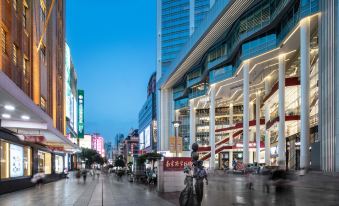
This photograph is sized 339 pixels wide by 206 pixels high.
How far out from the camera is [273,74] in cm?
6531

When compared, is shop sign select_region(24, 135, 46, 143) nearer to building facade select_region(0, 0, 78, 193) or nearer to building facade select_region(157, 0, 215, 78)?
building facade select_region(0, 0, 78, 193)

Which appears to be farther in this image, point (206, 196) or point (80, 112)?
point (80, 112)

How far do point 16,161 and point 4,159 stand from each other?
3.51m

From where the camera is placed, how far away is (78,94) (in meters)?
118

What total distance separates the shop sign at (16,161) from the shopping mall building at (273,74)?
16.9 meters

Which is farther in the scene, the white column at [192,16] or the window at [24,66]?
the white column at [192,16]

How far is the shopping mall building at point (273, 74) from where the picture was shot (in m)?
34.2

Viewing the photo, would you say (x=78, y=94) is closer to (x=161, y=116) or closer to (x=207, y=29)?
(x=161, y=116)

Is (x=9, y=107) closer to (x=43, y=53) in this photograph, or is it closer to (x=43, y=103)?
(x=43, y=103)

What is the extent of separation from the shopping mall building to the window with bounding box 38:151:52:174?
849 inches

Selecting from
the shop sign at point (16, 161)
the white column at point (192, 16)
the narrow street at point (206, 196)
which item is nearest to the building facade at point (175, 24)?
the white column at point (192, 16)

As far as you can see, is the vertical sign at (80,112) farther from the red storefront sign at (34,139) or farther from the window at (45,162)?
the red storefront sign at (34,139)

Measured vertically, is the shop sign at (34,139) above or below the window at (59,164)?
above

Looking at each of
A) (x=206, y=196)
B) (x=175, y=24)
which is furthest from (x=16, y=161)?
(x=175, y=24)
